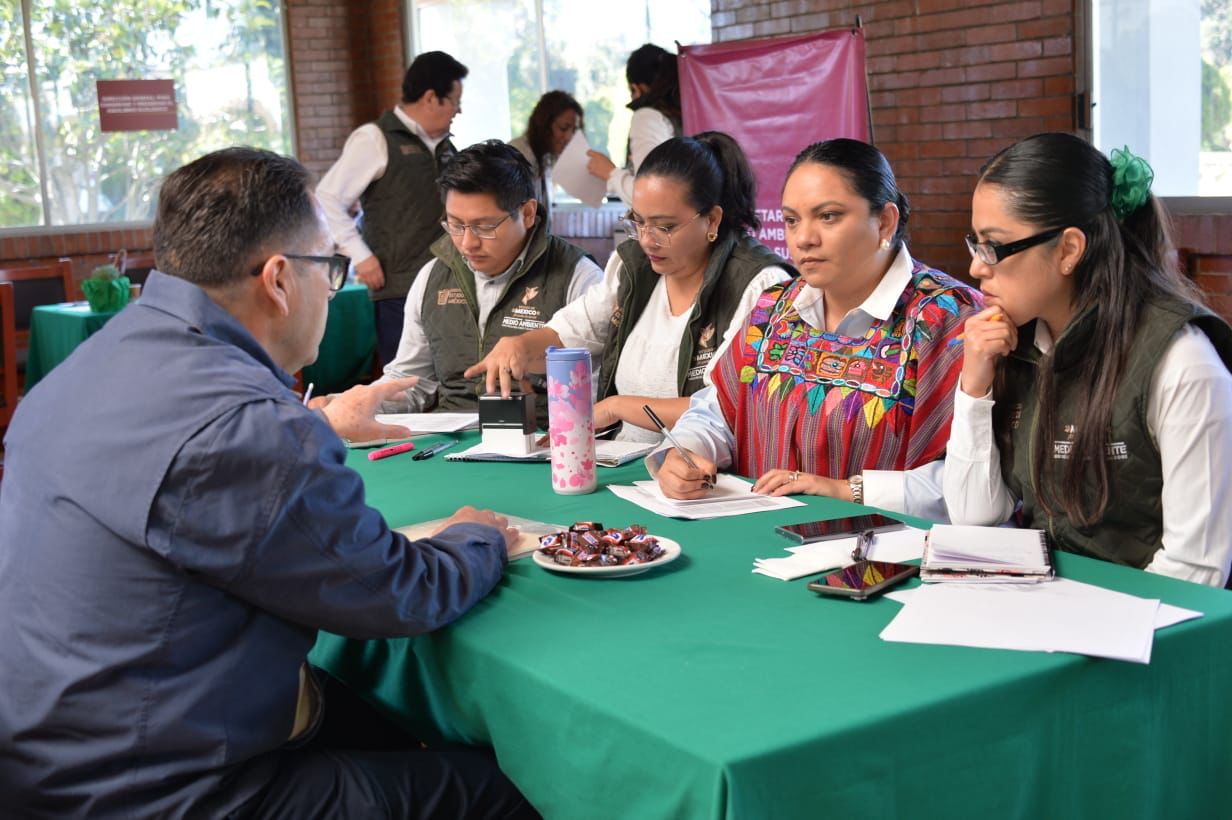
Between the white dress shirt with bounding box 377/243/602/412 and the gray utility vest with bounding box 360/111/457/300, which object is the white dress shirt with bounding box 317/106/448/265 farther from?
the white dress shirt with bounding box 377/243/602/412

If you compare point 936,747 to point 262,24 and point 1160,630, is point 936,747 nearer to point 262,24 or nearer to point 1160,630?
point 1160,630

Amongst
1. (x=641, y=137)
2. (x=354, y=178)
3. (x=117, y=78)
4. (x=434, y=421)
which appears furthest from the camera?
(x=117, y=78)

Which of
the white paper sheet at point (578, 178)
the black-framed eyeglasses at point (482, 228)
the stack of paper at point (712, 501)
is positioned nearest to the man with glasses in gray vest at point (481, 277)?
the black-framed eyeglasses at point (482, 228)

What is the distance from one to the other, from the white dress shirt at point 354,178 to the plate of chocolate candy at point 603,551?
3.93 metres

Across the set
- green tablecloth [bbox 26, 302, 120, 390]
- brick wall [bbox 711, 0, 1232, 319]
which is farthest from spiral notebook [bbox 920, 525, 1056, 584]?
green tablecloth [bbox 26, 302, 120, 390]

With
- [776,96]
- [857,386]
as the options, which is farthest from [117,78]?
[857,386]

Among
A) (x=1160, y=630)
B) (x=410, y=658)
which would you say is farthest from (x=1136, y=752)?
(x=410, y=658)

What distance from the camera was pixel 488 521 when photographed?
1934 mm

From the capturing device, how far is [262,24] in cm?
936

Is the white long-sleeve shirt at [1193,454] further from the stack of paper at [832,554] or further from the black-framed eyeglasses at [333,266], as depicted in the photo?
the black-framed eyeglasses at [333,266]

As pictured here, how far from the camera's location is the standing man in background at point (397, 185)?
5562 mm

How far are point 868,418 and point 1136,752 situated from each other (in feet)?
3.37

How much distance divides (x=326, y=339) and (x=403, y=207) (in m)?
1.15

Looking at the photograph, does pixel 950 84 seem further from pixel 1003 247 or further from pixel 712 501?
pixel 712 501
